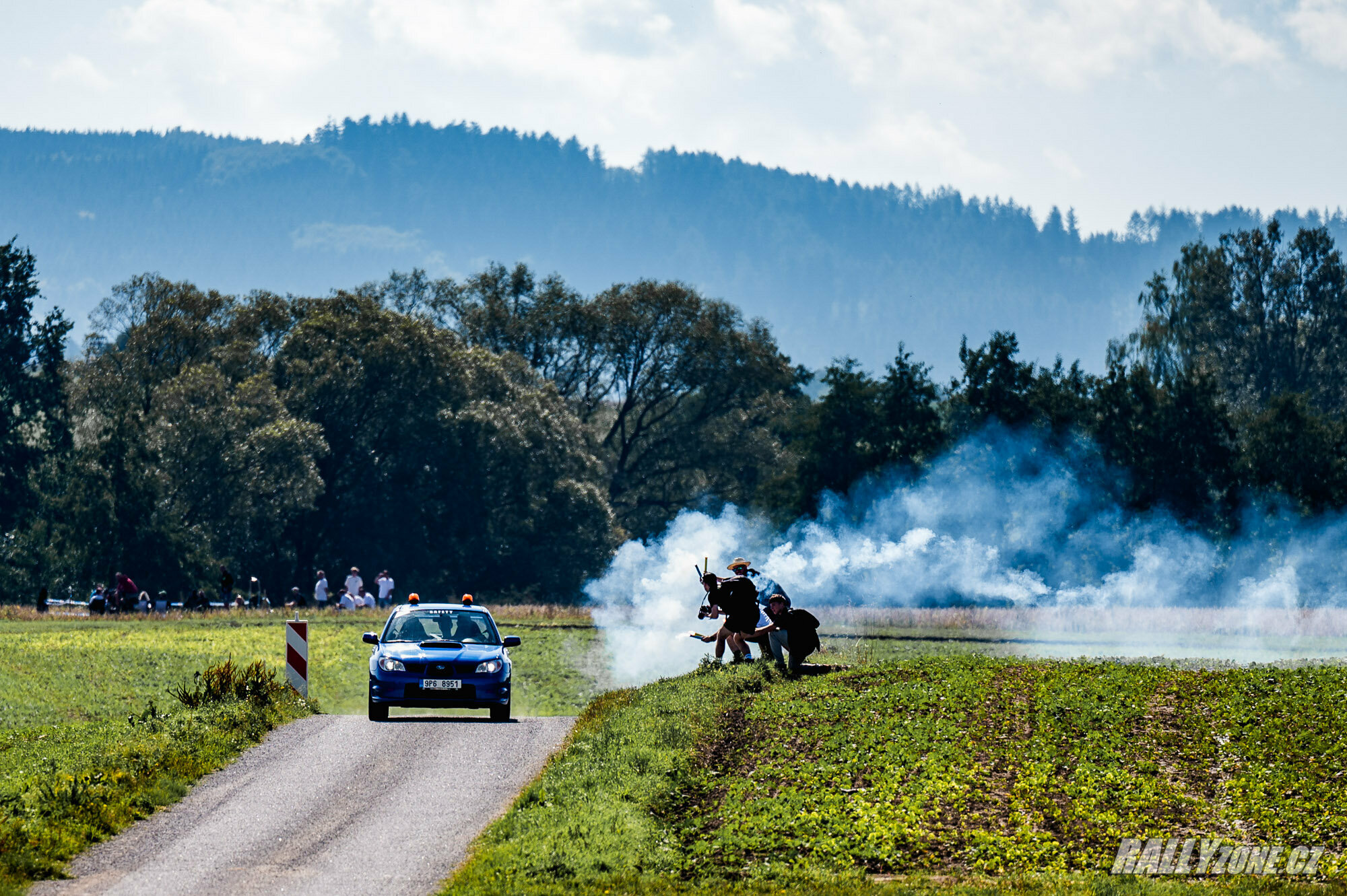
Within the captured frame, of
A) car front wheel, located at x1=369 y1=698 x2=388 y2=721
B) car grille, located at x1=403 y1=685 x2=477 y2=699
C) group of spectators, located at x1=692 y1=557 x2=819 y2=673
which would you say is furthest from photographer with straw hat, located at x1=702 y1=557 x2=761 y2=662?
car front wheel, located at x1=369 y1=698 x2=388 y2=721

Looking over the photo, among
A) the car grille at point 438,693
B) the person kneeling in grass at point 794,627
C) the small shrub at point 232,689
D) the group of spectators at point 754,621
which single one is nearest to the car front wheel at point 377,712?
the car grille at point 438,693

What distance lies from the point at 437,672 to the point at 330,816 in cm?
646

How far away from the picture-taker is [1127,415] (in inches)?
3147

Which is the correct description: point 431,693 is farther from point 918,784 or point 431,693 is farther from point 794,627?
point 918,784

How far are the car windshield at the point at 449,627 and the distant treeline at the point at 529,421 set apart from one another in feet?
170

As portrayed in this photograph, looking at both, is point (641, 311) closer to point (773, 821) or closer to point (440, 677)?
point (440, 677)

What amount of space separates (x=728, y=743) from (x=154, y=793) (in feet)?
24.8

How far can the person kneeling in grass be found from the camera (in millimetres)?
28078

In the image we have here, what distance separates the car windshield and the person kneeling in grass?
520cm

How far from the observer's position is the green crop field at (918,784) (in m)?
15.7

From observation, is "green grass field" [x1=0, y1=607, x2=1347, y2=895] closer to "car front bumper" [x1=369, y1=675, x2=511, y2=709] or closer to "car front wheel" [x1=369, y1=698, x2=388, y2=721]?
"car front bumper" [x1=369, y1=675, x2=511, y2=709]

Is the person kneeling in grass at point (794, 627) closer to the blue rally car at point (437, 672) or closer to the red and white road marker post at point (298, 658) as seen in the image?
the blue rally car at point (437, 672)

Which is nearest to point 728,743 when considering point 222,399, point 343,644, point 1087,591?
point 343,644

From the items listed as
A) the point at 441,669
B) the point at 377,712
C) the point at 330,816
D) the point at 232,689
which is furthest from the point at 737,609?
the point at 330,816
